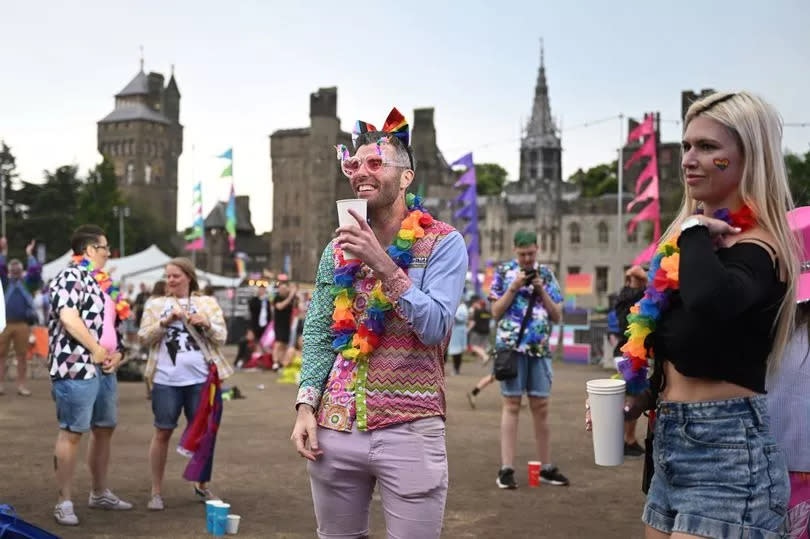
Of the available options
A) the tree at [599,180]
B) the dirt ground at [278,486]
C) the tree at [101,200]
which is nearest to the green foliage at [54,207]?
the tree at [101,200]

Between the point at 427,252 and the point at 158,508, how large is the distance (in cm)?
464

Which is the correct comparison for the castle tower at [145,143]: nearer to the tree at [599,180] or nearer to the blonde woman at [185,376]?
the tree at [599,180]

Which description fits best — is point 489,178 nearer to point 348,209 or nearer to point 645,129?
point 645,129

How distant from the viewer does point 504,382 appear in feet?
26.2

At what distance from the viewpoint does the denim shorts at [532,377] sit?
26.3 ft

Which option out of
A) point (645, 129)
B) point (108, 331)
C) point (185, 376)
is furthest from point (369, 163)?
point (645, 129)

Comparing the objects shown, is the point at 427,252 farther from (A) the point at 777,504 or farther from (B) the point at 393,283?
(A) the point at 777,504

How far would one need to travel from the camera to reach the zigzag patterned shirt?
326 cm

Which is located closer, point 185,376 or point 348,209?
point 348,209

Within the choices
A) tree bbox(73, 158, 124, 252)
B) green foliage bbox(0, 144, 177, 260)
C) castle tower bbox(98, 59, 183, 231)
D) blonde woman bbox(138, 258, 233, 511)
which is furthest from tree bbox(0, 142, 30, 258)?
blonde woman bbox(138, 258, 233, 511)

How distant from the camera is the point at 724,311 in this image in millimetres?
2664

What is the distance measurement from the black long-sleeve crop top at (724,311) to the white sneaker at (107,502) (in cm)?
542

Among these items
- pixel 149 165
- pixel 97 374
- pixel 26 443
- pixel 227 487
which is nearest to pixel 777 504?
pixel 97 374

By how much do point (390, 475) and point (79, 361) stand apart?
4009 mm
